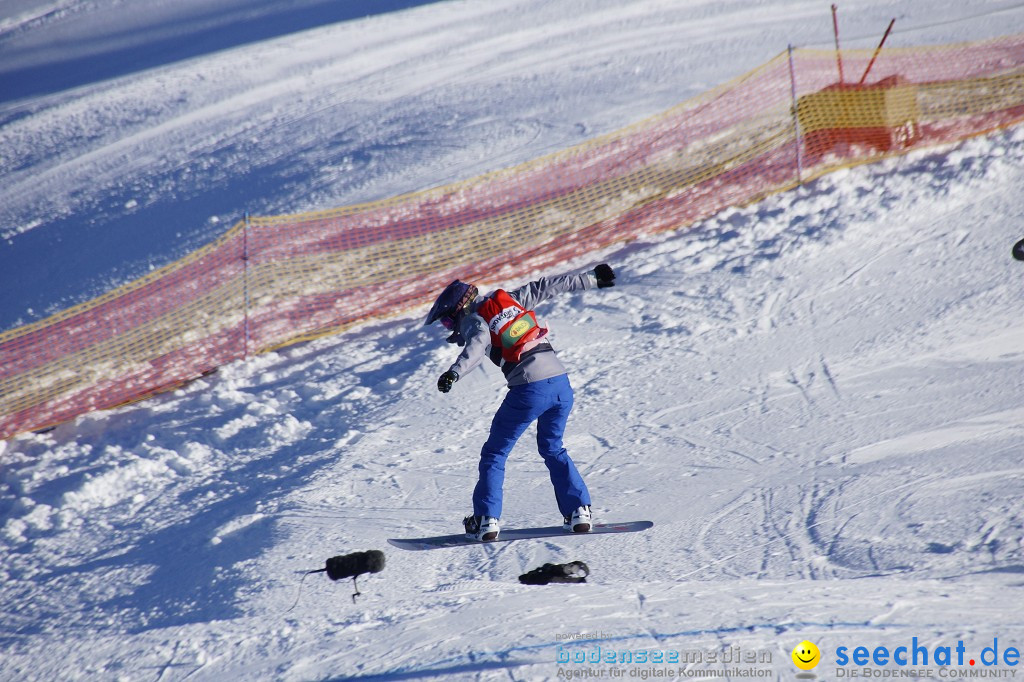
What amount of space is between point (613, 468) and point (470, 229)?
4479 millimetres

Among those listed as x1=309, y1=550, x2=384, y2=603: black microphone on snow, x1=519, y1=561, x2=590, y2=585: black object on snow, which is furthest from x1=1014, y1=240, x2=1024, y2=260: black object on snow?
x1=309, y1=550, x2=384, y2=603: black microphone on snow

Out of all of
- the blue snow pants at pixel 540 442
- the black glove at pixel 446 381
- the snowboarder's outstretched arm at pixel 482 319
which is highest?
the snowboarder's outstretched arm at pixel 482 319

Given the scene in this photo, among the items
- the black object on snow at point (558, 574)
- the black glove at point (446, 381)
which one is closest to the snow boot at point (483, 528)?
the black object on snow at point (558, 574)

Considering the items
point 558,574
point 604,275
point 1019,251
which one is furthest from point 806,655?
point 1019,251

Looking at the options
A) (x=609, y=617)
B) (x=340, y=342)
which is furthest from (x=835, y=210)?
(x=609, y=617)

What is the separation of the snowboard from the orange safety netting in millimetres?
4014

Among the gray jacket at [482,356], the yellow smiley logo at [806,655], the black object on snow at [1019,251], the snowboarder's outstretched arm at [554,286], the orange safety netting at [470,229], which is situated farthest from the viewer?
the orange safety netting at [470,229]

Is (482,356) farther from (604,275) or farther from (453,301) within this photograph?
(604,275)

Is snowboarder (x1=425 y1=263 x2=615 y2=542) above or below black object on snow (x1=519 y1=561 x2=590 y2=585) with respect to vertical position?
above

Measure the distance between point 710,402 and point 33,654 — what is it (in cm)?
494

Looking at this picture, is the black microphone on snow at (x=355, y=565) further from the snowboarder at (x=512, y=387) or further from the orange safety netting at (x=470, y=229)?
the orange safety netting at (x=470, y=229)

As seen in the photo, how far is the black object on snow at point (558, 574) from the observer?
15.8 feet

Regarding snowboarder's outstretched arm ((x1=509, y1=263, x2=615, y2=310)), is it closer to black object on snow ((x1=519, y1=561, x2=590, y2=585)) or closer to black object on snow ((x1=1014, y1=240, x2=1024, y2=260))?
black object on snow ((x1=519, y1=561, x2=590, y2=585))

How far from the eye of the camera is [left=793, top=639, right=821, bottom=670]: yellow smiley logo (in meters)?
3.68
